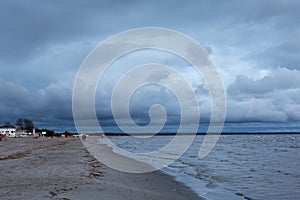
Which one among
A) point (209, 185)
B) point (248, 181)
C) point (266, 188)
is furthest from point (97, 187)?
point (248, 181)

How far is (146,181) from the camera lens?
20.6 metres

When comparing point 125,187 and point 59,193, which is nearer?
point 59,193

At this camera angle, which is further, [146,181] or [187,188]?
[146,181]

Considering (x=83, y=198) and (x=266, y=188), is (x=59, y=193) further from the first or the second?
(x=266, y=188)

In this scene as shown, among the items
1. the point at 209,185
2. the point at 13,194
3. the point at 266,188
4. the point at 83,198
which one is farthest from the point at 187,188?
the point at 13,194

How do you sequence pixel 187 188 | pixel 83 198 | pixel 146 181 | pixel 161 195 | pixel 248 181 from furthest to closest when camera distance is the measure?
pixel 248 181 → pixel 146 181 → pixel 187 188 → pixel 161 195 → pixel 83 198

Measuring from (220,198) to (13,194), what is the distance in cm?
857

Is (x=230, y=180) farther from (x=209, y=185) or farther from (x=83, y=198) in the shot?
(x=83, y=198)

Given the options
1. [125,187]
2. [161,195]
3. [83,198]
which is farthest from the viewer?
[125,187]

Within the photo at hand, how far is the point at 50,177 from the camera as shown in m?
19.5

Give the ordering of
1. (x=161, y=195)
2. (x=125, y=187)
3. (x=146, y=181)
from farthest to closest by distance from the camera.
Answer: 1. (x=146, y=181)
2. (x=125, y=187)
3. (x=161, y=195)

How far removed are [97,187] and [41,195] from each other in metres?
3.35

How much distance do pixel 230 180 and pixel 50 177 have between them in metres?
Result: 10.8

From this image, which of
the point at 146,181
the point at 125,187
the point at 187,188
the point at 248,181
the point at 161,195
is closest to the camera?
the point at 161,195
